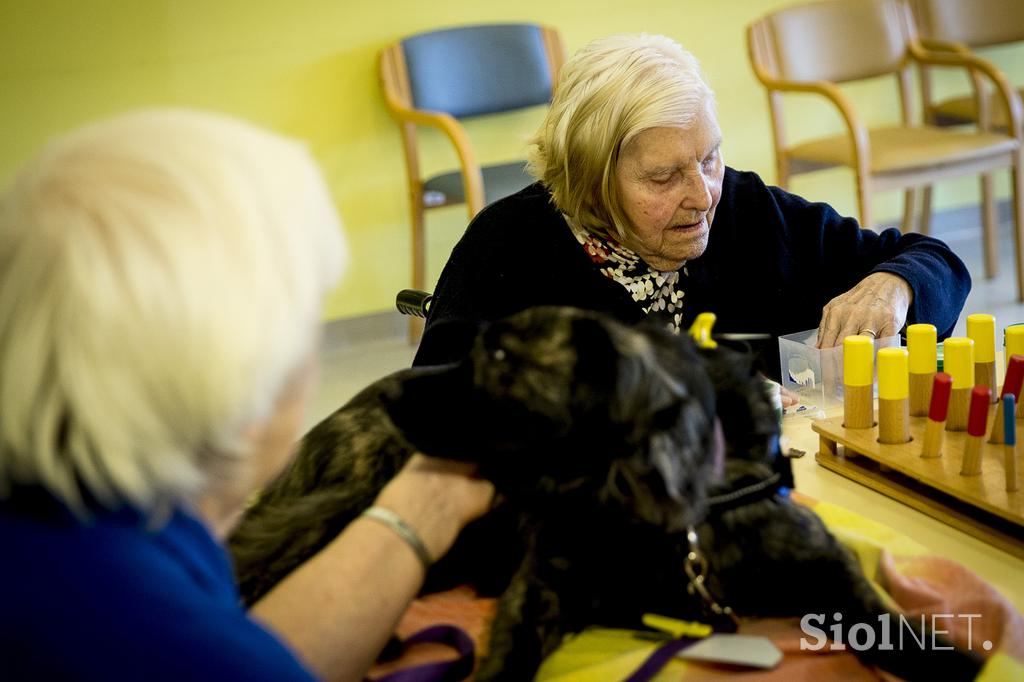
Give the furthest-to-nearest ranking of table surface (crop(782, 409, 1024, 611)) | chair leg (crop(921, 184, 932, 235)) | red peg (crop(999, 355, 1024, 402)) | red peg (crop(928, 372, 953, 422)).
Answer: chair leg (crop(921, 184, 932, 235)), red peg (crop(999, 355, 1024, 402)), red peg (crop(928, 372, 953, 422)), table surface (crop(782, 409, 1024, 611))

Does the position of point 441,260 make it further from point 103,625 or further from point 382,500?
point 103,625

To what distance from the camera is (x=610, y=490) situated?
3.64ft

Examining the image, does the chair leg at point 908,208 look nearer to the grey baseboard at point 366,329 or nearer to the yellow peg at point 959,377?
the grey baseboard at point 366,329

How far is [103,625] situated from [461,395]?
0.49 metres

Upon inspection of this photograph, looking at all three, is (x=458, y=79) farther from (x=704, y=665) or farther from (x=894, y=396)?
(x=704, y=665)

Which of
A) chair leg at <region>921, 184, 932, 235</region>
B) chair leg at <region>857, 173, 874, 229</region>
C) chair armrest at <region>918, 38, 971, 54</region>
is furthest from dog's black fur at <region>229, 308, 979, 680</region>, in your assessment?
chair leg at <region>921, 184, 932, 235</region>

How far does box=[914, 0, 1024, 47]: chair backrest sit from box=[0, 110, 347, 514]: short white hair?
4669 mm

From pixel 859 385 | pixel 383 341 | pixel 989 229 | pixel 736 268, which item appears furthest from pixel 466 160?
pixel 859 385

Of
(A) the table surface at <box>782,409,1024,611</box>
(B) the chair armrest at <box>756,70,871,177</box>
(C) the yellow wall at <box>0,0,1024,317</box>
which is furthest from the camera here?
(C) the yellow wall at <box>0,0,1024,317</box>

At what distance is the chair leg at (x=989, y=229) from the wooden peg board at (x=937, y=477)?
3610mm

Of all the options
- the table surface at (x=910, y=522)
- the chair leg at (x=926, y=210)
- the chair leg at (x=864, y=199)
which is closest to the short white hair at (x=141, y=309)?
the table surface at (x=910, y=522)

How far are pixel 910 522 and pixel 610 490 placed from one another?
0.49 meters

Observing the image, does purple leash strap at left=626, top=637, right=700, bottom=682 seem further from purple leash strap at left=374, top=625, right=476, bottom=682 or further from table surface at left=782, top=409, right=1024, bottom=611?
table surface at left=782, top=409, right=1024, bottom=611

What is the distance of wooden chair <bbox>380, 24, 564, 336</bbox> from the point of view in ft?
14.2
